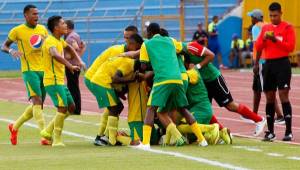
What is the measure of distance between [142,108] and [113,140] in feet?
2.07

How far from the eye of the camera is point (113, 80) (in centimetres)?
1363

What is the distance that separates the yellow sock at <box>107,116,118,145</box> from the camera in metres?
13.7

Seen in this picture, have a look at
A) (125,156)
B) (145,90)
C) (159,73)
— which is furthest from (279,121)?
(125,156)

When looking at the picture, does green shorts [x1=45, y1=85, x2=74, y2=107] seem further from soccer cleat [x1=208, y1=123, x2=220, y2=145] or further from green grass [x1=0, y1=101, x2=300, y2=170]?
soccer cleat [x1=208, y1=123, x2=220, y2=145]

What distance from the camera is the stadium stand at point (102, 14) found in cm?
4206

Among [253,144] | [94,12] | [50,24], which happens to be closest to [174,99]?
[253,144]

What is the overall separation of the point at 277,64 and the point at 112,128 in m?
2.74

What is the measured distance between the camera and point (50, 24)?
14164 millimetres

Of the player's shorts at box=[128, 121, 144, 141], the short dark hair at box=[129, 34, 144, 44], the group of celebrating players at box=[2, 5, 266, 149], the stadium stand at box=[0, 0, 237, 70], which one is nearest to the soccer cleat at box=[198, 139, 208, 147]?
the group of celebrating players at box=[2, 5, 266, 149]

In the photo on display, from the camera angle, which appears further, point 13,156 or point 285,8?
point 285,8

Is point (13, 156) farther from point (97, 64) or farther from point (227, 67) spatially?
point (227, 67)

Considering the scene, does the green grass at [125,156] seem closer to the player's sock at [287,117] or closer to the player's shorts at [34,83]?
the player's sock at [287,117]

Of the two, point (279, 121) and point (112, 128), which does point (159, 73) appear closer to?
point (112, 128)

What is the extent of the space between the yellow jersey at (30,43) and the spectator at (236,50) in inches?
932
